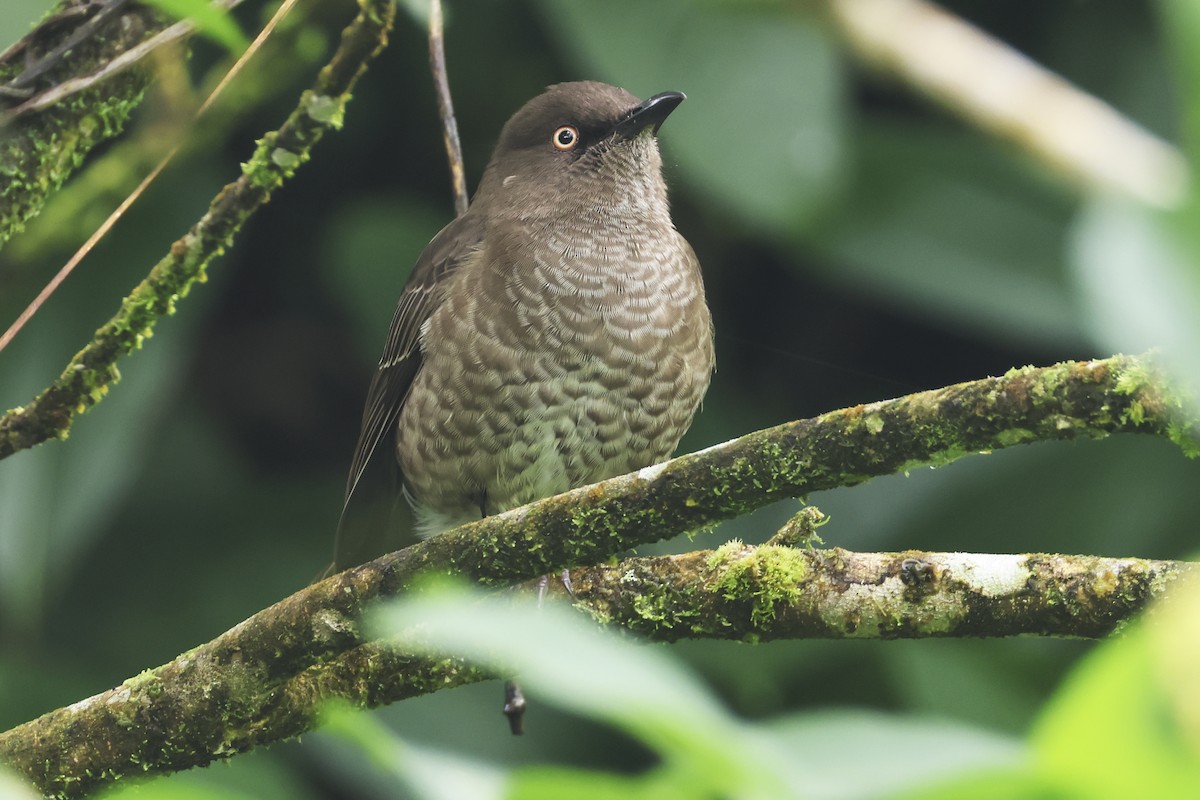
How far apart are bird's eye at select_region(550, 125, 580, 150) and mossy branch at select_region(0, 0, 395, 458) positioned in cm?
140

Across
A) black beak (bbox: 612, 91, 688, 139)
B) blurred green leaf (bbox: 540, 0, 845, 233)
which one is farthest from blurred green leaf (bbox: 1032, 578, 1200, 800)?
blurred green leaf (bbox: 540, 0, 845, 233)

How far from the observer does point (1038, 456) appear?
180 inches

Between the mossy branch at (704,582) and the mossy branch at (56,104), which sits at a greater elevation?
the mossy branch at (56,104)

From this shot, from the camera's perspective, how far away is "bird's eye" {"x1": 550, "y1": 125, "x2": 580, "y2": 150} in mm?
3990

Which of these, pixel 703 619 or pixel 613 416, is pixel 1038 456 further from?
pixel 703 619

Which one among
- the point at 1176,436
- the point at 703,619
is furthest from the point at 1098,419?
the point at 703,619

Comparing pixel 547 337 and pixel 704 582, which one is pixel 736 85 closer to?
pixel 547 337

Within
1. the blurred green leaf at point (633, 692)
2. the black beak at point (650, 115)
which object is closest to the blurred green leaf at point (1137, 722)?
the blurred green leaf at point (633, 692)

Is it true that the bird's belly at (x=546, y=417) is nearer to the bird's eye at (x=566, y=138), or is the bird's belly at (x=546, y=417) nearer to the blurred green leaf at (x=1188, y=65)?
the bird's eye at (x=566, y=138)

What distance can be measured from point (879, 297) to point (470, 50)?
170cm

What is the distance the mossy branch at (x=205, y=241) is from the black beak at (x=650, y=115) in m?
1.28

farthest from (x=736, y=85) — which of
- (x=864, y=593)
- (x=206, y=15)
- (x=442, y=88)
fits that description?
(x=206, y=15)

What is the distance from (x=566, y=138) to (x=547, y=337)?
2.69 feet

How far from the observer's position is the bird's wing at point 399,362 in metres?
3.73
